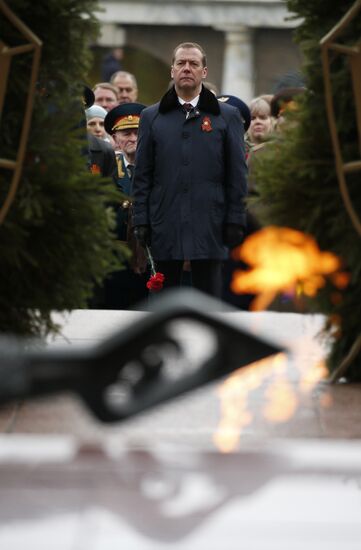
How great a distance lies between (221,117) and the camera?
8.62 meters

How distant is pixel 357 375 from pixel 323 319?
12.5 inches

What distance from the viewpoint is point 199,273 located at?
28.5 ft

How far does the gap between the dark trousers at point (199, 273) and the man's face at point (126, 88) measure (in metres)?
4.12

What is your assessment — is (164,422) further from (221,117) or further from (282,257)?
(221,117)

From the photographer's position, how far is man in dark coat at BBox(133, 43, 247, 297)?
27.8ft

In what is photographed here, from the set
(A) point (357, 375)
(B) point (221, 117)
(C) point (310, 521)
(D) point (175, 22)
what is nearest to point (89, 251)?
(A) point (357, 375)

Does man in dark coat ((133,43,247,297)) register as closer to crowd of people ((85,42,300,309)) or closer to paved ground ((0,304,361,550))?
crowd of people ((85,42,300,309))

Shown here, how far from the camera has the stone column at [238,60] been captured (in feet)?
98.8

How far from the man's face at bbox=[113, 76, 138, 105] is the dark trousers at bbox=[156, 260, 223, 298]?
13.5ft

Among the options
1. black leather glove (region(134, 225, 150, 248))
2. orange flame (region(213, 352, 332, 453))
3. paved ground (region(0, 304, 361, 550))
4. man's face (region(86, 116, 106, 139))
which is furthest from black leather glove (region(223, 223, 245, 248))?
man's face (region(86, 116, 106, 139))

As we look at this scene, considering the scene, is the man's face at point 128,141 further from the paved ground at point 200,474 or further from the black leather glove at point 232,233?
the paved ground at point 200,474

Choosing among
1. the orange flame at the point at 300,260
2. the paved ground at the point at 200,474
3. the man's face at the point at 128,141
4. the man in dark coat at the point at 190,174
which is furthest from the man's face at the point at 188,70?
the paved ground at the point at 200,474

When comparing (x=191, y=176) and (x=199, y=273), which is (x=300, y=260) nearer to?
(x=191, y=176)

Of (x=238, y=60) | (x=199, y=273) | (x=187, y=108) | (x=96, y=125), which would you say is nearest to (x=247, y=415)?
(x=199, y=273)
